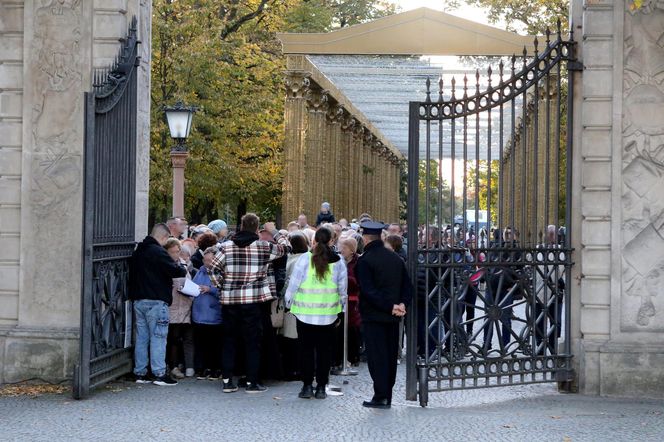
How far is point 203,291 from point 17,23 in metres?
3.46

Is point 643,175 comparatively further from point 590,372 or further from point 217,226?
point 217,226

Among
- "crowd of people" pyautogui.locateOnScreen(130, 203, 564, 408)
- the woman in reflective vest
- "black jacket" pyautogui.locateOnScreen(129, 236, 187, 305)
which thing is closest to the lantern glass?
"crowd of people" pyautogui.locateOnScreen(130, 203, 564, 408)

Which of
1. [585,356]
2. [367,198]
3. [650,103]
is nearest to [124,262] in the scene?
[585,356]

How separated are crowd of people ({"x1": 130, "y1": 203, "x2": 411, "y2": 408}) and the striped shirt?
0.03 feet

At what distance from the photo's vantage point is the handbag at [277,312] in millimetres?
12805

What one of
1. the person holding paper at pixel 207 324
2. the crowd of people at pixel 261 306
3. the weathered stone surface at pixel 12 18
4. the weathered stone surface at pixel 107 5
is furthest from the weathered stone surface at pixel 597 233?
the weathered stone surface at pixel 12 18

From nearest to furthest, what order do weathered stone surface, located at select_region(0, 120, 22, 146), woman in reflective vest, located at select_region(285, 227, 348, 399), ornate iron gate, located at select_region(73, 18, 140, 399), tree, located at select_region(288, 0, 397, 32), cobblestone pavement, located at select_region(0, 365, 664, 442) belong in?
cobblestone pavement, located at select_region(0, 365, 664, 442) < ornate iron gate, located at select_region(73, 18, 140, 399) < woman in reflective vest, located at select_region(285, 227, 348, 399) < weathered stone surface, located at select_region(0, 120, 22, 146) < tree, located at select_region(288, 0, 397, 32)

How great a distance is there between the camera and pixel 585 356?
1193 cm

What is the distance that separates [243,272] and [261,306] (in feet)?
1.62

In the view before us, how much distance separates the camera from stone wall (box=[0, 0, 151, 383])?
12203 millimetres

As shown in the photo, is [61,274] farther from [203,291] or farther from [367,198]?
[367,198]

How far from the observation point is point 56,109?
12.2m

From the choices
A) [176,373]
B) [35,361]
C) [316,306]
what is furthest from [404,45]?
[35,361]

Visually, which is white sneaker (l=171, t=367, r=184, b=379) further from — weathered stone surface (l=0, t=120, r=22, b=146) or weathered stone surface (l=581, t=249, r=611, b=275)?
weathered stone surface (l=581, t=249, r=611, b=275)
